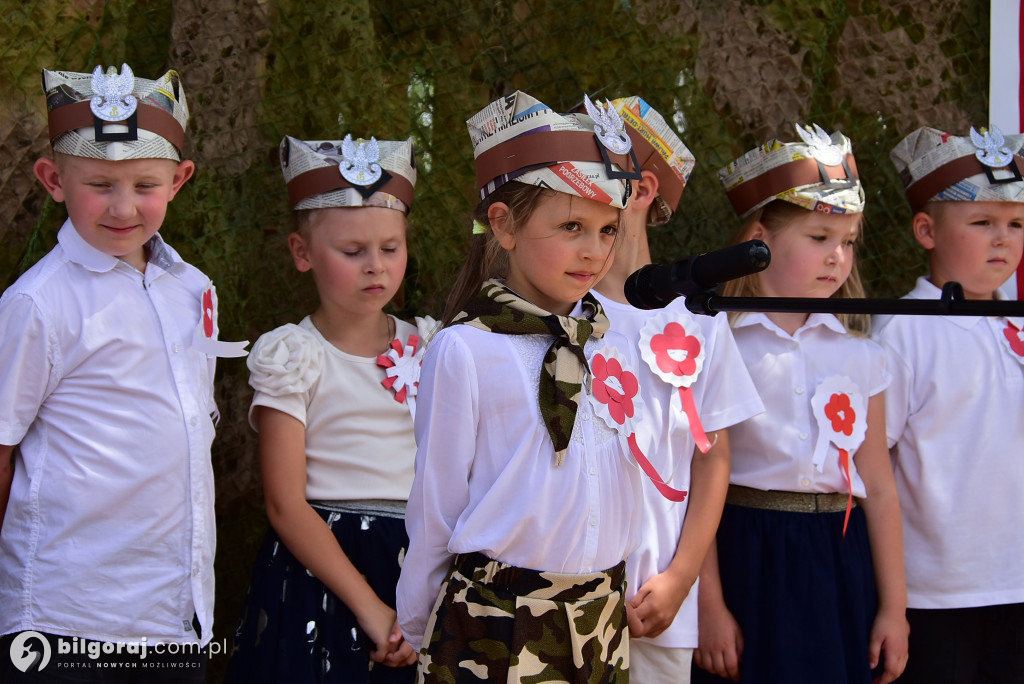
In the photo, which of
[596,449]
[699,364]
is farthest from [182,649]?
[699,364]

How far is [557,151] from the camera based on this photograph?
1.98m

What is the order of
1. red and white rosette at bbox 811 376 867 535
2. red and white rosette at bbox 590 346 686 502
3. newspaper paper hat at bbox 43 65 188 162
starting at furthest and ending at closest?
1. red and white rosette at bbox 811 376 867 535
2. newspaper paper hat at bbox 43 65 188 162
3. red and white rosette at bbox 590 346 686 502

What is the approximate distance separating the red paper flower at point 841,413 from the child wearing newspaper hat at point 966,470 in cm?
23

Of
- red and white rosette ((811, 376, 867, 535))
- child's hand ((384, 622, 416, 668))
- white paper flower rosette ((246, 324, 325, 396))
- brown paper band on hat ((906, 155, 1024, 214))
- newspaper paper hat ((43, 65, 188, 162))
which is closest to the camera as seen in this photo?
newspaper paper hat ((43, 65, 188, 162))

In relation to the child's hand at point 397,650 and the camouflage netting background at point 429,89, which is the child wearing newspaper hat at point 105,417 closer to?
the child's hand at point 397,650

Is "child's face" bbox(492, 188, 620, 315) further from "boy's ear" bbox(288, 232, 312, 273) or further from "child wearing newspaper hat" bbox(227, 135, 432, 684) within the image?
"boy's ear" bbox(288, 232, 312, 273)

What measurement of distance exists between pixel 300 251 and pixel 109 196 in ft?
1.89

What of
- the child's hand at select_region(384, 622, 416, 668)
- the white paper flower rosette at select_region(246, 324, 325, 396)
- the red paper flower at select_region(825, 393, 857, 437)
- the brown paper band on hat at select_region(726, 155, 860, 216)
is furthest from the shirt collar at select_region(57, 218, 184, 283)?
the red paper flower at select_region(825, 393, 857, 437)

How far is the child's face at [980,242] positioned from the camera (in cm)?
295

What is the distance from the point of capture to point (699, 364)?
2.42 meters

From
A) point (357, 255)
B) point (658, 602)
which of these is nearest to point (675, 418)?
point (658, 602)

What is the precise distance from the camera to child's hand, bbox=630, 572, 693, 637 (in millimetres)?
2232

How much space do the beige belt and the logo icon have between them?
1.63 metres

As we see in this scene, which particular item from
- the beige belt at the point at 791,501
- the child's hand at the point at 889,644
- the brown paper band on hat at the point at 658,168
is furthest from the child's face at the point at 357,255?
the child's hand at the point at 889,644
